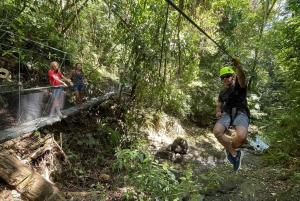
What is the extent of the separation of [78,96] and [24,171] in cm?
260

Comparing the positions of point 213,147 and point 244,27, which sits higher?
point 244,27

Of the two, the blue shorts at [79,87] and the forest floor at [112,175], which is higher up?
the blue shorts at [79,87]

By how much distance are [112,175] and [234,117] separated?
8.89 feet

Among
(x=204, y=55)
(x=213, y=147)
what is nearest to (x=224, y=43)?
(x=204, y=55)

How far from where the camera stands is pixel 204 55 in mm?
10227

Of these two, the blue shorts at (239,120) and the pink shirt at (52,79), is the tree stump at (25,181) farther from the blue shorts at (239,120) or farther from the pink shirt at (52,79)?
the blue shorts at (239,120)

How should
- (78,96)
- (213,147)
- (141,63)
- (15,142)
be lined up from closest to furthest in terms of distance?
(15,142)
(141,63)
(78,96)
(213,147)

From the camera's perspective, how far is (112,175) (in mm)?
4465

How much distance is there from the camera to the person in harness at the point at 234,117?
2971mm

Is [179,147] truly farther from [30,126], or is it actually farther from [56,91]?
[30,126]

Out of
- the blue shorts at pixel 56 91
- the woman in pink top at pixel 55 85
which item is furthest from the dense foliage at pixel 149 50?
the blue shorts at pixel 56 91

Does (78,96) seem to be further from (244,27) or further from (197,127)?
(244,27)

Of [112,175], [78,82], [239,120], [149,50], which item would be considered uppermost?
[149,50]

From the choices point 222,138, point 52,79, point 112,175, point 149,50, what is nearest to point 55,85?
point 52,79
